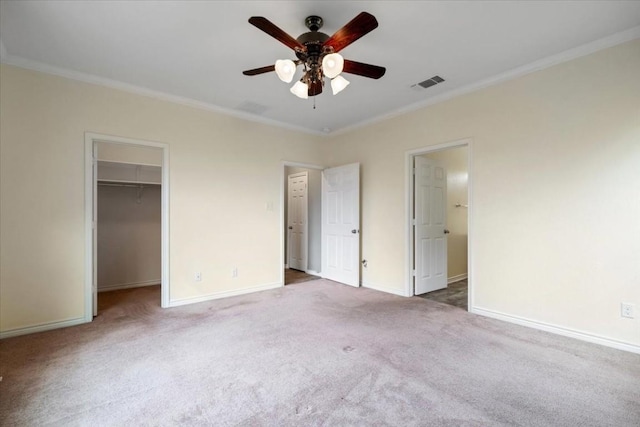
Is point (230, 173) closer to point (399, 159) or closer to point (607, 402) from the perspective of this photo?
point (399, 159)

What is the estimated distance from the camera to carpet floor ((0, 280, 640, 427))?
1664mm

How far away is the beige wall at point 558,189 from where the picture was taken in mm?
2438

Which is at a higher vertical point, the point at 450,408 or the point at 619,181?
the point at 619,181

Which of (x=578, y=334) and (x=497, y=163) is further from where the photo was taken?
(x=497, y=163)

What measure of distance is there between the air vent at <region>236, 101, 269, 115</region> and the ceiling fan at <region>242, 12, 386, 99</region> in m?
1.63

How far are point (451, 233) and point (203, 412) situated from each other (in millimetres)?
4374

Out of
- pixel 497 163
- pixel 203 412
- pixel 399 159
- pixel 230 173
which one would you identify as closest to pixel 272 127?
pixel 230 173

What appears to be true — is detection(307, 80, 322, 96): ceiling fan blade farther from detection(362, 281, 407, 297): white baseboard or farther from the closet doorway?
detection(362, 281, 407, 297): white baseboard

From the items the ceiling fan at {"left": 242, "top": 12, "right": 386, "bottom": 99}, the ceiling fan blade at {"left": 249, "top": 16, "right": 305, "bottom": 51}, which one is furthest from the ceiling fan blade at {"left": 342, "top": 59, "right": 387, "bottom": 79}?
the ceiling fan blade at {"left": 249, "top": 16, "right": 305, "bottom": 51}

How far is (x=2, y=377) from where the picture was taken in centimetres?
203

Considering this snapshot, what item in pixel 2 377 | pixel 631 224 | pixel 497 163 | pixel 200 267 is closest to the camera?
pixel 2 377

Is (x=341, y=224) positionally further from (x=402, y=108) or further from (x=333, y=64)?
(x=333, y=64)

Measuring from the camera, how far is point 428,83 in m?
3.30

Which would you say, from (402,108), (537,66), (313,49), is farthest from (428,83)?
(313,49)
